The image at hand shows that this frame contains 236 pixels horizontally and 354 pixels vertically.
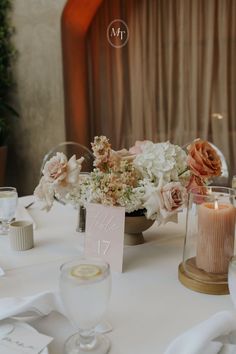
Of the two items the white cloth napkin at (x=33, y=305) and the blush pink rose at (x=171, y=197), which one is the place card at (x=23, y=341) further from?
the blush pink rose at (x=171, y=197)

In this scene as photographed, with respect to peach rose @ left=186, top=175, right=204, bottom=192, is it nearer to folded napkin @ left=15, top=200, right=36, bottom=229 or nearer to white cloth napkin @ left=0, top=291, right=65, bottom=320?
white cloth napkin @ left=0, top=291, right=65, bottom=320

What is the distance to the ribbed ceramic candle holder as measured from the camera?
111 cm

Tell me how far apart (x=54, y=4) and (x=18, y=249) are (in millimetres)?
2764

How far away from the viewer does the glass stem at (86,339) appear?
0.65 metres

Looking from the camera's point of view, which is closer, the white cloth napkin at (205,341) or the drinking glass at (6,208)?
the white cloth napkin at (205,341)

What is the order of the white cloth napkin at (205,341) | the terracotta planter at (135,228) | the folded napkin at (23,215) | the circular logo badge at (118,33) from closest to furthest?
the white cloth napkin at (205,341) < the terracotta planter at (135,228) < the folded napkin at (23,215) < the circular logo badge at (118,33)

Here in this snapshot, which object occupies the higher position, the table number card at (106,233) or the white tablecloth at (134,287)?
the table number card at (106,233)

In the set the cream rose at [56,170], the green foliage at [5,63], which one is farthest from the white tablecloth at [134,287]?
the green foliage at [5,63]

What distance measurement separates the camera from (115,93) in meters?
3.81

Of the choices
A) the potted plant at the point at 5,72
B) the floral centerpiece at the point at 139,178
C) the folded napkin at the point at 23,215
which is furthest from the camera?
the potted plant at the point at 5,72

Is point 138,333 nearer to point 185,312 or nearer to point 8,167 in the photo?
point 185,312

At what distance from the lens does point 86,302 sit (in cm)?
61

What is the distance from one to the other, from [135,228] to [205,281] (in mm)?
305

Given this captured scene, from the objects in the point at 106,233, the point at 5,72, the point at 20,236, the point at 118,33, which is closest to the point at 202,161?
the point at 106,233
